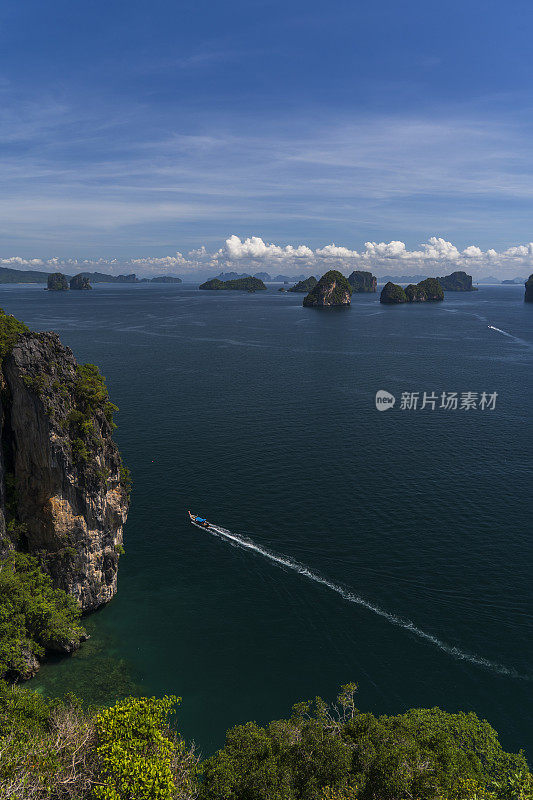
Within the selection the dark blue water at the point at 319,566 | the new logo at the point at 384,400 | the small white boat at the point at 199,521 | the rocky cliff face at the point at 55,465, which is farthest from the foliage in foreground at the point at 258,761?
the new logo at the point at 384,400

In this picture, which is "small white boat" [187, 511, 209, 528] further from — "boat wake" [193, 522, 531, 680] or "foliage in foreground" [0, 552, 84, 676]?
"foliage in foreground" [0, 552, 84, 676]

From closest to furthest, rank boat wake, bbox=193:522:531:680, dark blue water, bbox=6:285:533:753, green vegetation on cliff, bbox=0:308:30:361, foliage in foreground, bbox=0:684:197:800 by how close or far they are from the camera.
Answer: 1. foliage in foreground, bbox=0:684:197:800
2. dark blue water, bbox=6:285:533:753
3. boat wake, bbox=193:522:531:680
4. green vegetation on cliff, bbox=0:308:30:361

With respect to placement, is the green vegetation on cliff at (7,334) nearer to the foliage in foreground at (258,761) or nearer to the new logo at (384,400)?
the foliage in foreground at (258,761)

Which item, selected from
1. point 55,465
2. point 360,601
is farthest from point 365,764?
point 55,465

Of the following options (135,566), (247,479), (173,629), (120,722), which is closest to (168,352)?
(247,479)

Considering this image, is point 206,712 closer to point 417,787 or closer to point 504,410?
point 417,787

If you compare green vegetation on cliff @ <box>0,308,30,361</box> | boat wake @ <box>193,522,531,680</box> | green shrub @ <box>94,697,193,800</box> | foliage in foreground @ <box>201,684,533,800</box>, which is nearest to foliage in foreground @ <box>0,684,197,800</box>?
green shrub @ <box>94,697,193,800</box>

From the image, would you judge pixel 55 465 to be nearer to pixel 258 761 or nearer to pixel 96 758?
pixel 96 758
